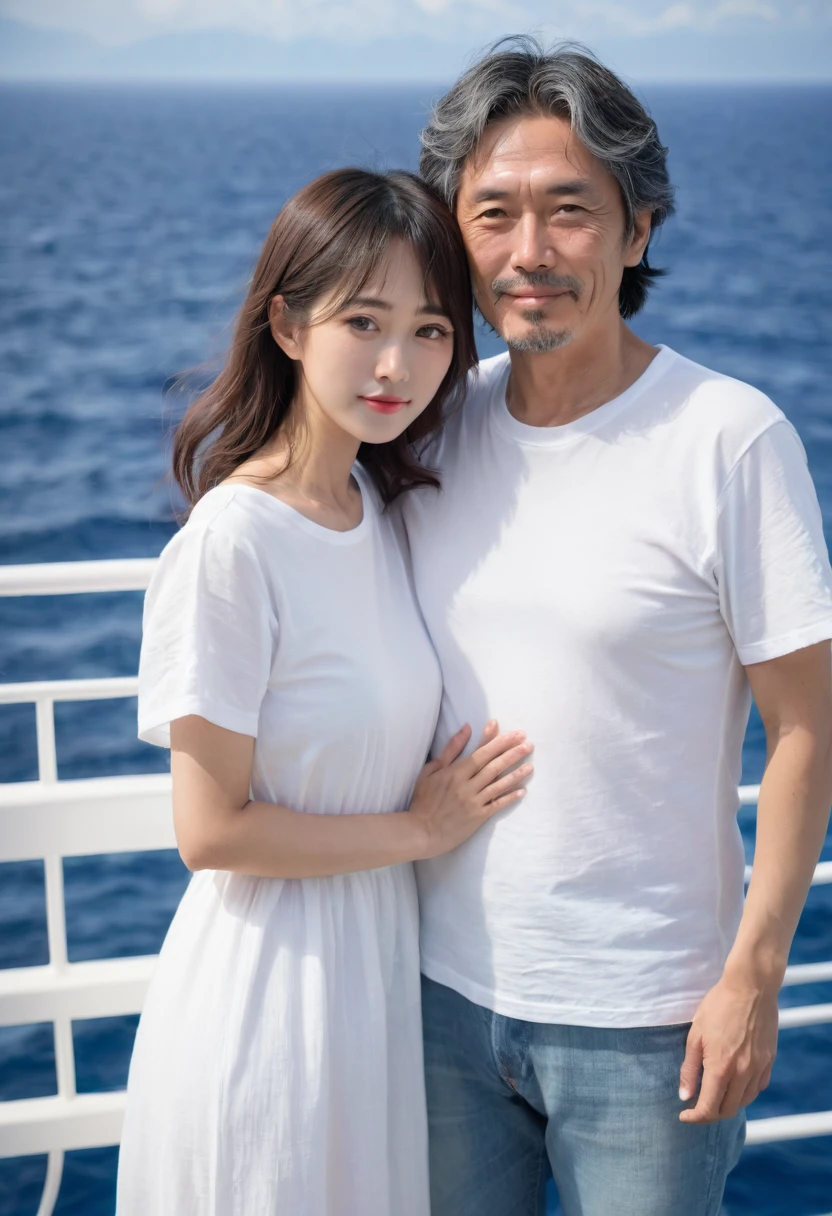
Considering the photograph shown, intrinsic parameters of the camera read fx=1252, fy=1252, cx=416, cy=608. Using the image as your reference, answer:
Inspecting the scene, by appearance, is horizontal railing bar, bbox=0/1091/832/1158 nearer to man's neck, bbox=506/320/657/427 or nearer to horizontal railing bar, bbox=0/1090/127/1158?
horizontal railing bar, bbox=0/1090/127/1158

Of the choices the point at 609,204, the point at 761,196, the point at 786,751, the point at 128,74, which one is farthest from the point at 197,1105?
the point at 128,74

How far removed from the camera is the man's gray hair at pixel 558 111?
1.36 metres

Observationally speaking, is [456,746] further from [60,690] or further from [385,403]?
[60,690]

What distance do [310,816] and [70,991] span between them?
0.68 meters

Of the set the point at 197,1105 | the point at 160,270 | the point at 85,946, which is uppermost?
the point at 160,270

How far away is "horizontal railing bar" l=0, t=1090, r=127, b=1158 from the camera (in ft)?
5.81

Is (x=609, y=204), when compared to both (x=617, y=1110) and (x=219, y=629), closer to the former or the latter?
(x=219, y=629)

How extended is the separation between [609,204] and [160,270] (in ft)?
Answer: 75.3

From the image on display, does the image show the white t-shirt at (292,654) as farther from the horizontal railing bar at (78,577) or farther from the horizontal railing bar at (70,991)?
the horizontal railing bar at (70,991)

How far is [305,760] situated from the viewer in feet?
4.29

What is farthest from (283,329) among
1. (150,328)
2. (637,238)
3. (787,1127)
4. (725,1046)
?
(150,328)

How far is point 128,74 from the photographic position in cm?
3259

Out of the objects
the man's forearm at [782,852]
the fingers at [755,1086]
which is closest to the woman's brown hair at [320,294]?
the man's forearm at [782,852]

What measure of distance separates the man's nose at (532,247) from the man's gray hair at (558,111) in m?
0.10
